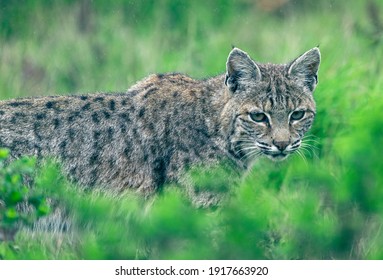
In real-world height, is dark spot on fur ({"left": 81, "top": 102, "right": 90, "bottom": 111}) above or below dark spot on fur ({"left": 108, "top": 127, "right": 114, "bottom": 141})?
above

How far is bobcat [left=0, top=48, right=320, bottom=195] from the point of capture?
296 inches

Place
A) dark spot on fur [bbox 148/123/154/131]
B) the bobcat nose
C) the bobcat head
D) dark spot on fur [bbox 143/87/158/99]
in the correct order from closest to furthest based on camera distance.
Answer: the bobcat nose, the bobcat head, dark spot on fur [bbox 148/123/154/131], dark spot on fur [bbox 143/87/158/99]

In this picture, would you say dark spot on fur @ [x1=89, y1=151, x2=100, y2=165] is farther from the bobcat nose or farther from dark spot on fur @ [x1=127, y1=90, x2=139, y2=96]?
the bobcat nose

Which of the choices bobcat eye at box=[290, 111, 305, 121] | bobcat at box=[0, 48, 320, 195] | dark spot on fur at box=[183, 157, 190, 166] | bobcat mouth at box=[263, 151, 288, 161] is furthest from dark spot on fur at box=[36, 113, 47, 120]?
bobcat eye at box=[290, 111, 305, 121]

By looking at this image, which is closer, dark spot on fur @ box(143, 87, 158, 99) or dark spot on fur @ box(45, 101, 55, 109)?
dark spot on fur @ box(45, 101, 55, 109)

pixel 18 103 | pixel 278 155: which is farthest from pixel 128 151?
pixel 278 155

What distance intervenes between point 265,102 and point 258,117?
0.13 meters

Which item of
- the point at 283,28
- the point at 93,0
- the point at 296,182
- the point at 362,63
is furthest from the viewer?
the point at 93,0

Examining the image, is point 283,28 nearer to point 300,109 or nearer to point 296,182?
point 300,109

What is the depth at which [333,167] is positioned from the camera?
13.3 feet

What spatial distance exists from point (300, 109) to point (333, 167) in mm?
3531

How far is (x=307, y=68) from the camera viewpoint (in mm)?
7707

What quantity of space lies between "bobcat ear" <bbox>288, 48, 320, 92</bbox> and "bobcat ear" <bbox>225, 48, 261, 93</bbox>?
0.28 m
